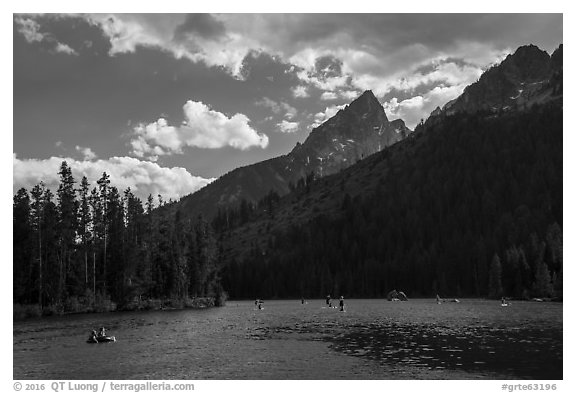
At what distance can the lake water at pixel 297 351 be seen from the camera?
46750 mm

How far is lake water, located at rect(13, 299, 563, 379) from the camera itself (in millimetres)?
46750

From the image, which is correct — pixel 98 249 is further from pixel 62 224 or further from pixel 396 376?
pixel 396 376

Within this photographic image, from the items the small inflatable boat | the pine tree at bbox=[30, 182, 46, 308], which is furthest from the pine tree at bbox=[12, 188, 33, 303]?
the small inflatable boat

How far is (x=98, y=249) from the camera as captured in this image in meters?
142

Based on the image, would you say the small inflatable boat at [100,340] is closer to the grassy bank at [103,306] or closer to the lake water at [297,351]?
the lake water at [297,351]

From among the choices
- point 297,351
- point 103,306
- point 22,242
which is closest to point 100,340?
point 297,351

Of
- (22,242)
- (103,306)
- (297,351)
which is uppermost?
(22,242)

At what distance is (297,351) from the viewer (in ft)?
195

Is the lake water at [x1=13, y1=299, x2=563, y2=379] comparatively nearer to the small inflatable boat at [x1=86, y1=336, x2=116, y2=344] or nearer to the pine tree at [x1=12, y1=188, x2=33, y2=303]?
the small inflatable boat at [x1=86, y1=336, x2=116, y2=344]

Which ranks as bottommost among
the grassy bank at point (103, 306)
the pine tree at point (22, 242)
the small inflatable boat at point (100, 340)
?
the grassy bank at point (103, 306)

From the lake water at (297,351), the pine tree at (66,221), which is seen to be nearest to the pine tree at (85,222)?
the pine tree at (66,221)

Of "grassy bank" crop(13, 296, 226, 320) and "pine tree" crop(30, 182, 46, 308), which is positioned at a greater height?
"pine tree" crop(30, 182, 46, 308)

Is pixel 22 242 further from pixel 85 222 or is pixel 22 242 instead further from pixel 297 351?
pixel 297 351
